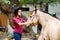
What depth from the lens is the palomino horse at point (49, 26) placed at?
5.71 meters

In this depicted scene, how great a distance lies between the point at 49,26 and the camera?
19.5ft

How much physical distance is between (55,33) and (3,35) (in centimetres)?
708

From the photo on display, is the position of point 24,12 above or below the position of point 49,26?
below

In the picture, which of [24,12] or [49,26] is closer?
[49,26]

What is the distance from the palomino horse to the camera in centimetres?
571

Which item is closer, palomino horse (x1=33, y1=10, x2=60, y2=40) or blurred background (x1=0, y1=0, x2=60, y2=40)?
palomino horse (x1=33, y1=10, x2=60, y2=40)

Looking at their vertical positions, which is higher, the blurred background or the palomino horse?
the palomino horse

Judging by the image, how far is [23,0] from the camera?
358 inches

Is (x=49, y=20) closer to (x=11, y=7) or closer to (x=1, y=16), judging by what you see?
(x=11, y=7)

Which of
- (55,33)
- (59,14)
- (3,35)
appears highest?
(55,33)

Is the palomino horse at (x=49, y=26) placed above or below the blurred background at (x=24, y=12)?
above

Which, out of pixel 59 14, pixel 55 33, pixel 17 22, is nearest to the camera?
pixel 55 33

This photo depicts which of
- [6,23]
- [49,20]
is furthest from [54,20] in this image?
[6,23]

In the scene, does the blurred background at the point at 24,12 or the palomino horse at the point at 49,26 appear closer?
the palomino horse at the point at 49,26
